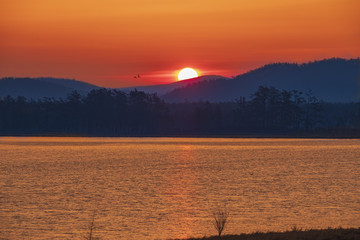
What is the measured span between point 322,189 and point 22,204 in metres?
27.8

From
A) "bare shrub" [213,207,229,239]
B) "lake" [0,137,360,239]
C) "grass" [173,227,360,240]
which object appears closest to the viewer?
"grass" [173,227,360,240]

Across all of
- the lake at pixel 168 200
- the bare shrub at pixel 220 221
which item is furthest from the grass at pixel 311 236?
the lake at pixel 168 200

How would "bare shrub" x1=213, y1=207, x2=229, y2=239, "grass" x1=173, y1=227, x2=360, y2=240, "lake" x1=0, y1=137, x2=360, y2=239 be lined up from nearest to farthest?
"grass" x1=173, y1=227, x2=360, y2=240
"bare shrub" x1=213, y1=207, x2=229, y2=239
"lake" x1=0, y1=137, x2=360, y2=239

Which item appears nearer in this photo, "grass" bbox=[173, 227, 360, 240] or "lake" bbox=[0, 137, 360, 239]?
"grass" bbox=[173, 227, 360, 240]

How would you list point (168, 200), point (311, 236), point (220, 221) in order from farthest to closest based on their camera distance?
point (168, 200) → point (220, 221) → point (311, 236)

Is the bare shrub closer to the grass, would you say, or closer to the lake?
the lake

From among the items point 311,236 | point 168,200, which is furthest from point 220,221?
point 168,200

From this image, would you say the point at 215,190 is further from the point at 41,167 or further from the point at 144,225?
the point at 41,167

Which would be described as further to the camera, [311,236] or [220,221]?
[220,221]

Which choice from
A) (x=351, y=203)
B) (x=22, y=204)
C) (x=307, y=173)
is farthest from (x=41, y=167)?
(x=351, y=203)

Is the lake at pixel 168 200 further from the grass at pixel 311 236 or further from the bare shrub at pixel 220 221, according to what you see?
the grass at pixel 311 236

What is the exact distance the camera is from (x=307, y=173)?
8150cm

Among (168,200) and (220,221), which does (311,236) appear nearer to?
(220,221)

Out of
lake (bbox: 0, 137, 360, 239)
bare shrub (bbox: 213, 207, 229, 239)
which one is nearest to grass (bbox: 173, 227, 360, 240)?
bare shrub (bbox: 213, 207, 229, 239)
